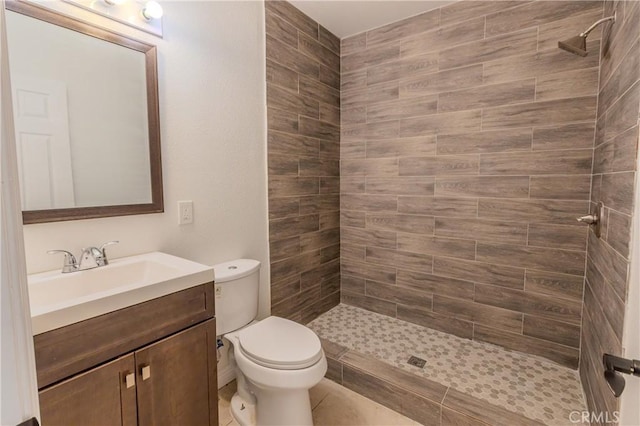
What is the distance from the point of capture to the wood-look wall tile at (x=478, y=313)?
2.11 meters

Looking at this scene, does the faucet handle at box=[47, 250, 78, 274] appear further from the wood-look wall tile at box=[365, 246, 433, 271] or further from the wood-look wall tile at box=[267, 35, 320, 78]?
the wood-look wall tile at box=[365, 246, 433, 271]

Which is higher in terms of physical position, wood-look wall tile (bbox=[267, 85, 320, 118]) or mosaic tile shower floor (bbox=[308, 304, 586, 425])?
wood-look wall tile (bbox=[267, 85, 320, 118])

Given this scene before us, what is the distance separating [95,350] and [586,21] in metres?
2.85

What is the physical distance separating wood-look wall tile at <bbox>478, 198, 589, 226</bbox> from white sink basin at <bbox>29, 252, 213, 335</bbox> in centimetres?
187

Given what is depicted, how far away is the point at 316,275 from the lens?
8.48 feet

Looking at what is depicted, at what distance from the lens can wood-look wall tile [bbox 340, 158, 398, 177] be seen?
2531mm

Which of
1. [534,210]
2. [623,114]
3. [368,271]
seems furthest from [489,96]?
[368,271]

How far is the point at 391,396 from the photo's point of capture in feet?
5.74

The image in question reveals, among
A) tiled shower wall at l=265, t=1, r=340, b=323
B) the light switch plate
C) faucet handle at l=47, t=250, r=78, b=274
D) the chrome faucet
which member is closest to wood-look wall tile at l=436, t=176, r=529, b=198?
tiled shower wall at l=265, t=1, r=340, b=323

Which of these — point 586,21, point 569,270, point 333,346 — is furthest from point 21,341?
point 586,21

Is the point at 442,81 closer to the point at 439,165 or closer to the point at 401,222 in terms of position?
the point at 439,165

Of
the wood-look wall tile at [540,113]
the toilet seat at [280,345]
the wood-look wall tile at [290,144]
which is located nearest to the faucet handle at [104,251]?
the toilet seat at [280,345]

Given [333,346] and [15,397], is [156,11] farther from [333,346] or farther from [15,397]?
[333,346]

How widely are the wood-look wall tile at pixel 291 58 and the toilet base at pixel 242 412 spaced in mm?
2118
